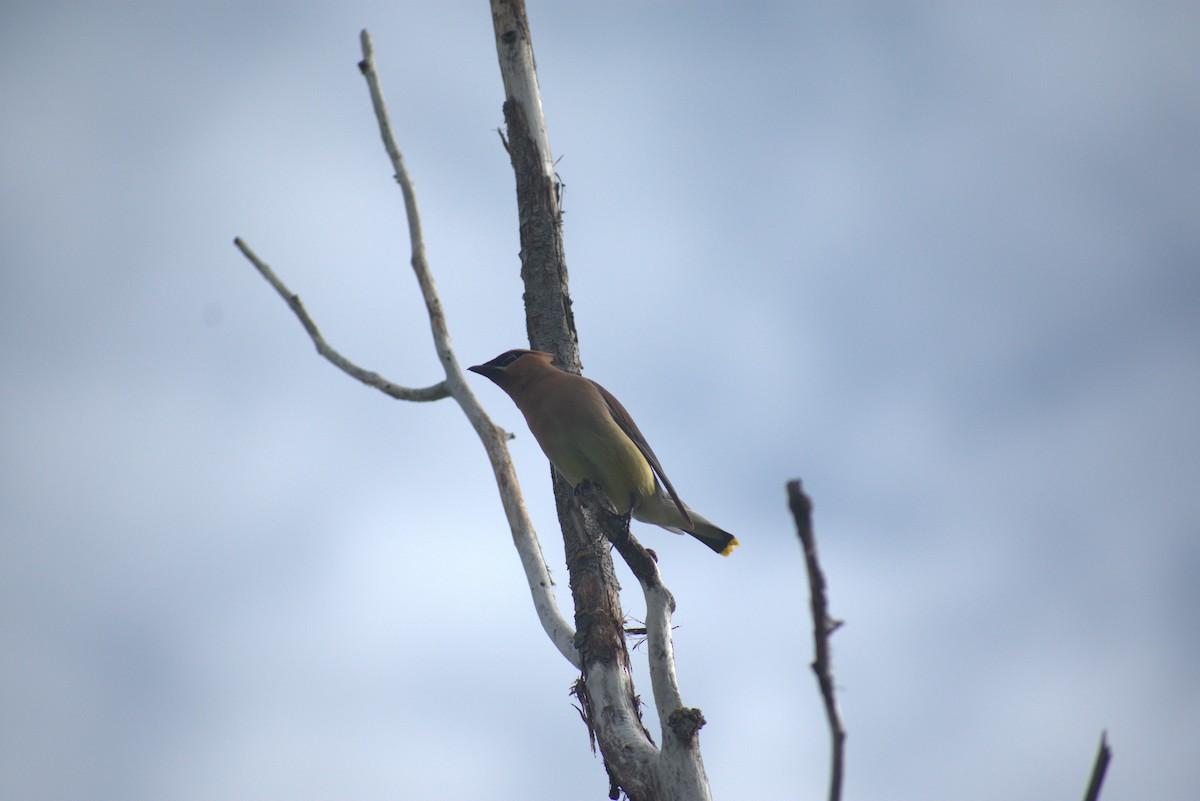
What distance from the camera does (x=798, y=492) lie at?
1355mm

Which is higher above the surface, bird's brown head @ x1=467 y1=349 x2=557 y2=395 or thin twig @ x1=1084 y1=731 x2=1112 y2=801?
bird's brown head @ x1=467 y1=349 x2=557 y2=395

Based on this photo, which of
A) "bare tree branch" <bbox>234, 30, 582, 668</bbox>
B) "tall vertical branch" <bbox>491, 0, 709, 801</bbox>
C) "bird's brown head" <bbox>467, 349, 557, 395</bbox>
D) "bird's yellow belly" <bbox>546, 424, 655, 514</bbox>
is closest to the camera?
"tall vertical branch" <bbox>491, 0, 709, 801</bbox>

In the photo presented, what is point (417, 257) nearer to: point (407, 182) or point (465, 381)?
point (407, 182)

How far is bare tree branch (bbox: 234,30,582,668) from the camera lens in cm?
432

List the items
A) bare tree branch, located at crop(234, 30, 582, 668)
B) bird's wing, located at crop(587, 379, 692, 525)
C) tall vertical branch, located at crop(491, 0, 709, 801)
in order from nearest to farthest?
tall vertical branch, located at crop(491, 0, 709, 801) → bare tree branch, located at crop(234, 30, 582, 668) → bird's wing, located at crop(587, 379, 692, 525)

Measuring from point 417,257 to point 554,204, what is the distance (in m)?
0.70

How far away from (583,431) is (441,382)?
2.30ft

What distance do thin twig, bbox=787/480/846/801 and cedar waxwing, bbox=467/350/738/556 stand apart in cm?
325

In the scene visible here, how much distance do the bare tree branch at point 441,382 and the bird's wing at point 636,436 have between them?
2.56ft

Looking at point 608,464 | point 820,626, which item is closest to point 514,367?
point 608,464

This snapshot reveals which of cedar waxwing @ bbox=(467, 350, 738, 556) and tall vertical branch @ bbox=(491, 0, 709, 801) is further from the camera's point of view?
cedar waxwing @ bbox=(467, 350, 738, 556)

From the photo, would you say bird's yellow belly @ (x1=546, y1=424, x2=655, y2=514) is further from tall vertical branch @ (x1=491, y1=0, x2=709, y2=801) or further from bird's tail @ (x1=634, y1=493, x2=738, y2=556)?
bird's tail @ (x1=634, y1=493, x2=738, y2=556)

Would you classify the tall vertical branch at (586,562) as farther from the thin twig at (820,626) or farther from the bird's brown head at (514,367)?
the thin twig at (820,626)

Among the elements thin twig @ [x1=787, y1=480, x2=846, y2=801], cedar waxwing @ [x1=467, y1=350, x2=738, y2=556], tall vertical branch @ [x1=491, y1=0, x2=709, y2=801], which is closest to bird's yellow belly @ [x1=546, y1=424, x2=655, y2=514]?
cedar waxwing @ [x1=467, y1=350, x2=738, y2=556]
